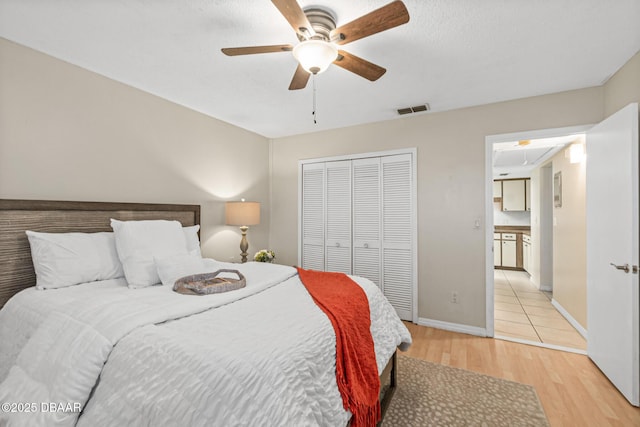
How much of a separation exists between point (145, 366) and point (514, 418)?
2254 millimetres

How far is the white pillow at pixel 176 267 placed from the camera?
7.37 ft

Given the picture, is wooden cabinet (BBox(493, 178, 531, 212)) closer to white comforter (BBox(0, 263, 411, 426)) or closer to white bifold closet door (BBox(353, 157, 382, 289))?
white bifold closet door (BBox(353, 157, 382, 289))

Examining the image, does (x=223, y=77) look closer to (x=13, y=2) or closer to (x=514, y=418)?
(x=13, y=2)

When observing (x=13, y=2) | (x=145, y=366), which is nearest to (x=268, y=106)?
(x=13, y=2)

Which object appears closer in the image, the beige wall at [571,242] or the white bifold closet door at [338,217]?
the beige wall at [571,242]

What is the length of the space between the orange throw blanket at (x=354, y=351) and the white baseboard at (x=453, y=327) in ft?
6.22

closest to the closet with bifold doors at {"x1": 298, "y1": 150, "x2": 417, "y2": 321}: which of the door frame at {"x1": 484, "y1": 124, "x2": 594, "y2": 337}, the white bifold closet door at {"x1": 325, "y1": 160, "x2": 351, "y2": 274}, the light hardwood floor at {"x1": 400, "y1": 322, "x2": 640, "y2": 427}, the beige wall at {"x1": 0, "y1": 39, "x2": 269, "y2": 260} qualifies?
the white bifold closet door at {"x1": 325, "y1": 160, "x2": 351, "y2": 274}

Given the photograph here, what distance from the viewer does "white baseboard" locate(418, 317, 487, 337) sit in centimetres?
329

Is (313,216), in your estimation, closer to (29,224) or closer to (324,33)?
(324,33)

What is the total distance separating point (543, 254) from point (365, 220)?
3463 mm

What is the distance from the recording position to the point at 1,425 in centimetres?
147

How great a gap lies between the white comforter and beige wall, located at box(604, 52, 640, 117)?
2802mm

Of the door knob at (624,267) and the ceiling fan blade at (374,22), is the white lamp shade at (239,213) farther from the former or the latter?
the door knob at (624,267)

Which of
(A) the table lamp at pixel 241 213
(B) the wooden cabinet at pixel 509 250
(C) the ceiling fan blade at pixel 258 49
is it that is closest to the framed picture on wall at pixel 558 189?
(B) the wooden cabinet at pixel 509 250
